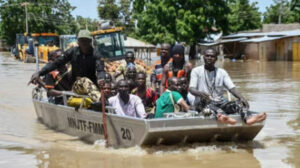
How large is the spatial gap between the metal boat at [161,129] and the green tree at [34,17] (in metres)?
53.7

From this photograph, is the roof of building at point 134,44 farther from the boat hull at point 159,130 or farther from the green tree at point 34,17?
the boat hull at point 159,130

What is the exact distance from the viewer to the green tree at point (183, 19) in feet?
124

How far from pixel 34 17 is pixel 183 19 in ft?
88.6

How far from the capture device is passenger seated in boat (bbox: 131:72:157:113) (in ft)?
25.5

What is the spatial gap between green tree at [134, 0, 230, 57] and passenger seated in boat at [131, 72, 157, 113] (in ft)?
96.6

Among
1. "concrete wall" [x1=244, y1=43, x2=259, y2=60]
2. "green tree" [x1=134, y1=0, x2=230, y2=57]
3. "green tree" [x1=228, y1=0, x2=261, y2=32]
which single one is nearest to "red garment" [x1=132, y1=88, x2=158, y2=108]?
"green tree" [x1=134, y1=0, x2=230, y2=57]

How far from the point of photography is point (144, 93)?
26.0 ft

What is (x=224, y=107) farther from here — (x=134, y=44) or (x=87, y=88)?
(x=134, y=44)

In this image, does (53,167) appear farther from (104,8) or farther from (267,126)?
(104,8)

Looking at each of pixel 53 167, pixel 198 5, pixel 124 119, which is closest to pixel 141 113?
pixel 124 119

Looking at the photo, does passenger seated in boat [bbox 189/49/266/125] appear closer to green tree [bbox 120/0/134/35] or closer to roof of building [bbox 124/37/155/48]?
roof of building [bbox 124/37/155/48]

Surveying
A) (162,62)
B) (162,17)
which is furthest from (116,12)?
(162,62)

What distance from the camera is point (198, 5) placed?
3856cm

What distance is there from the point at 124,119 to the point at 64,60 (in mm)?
1751
